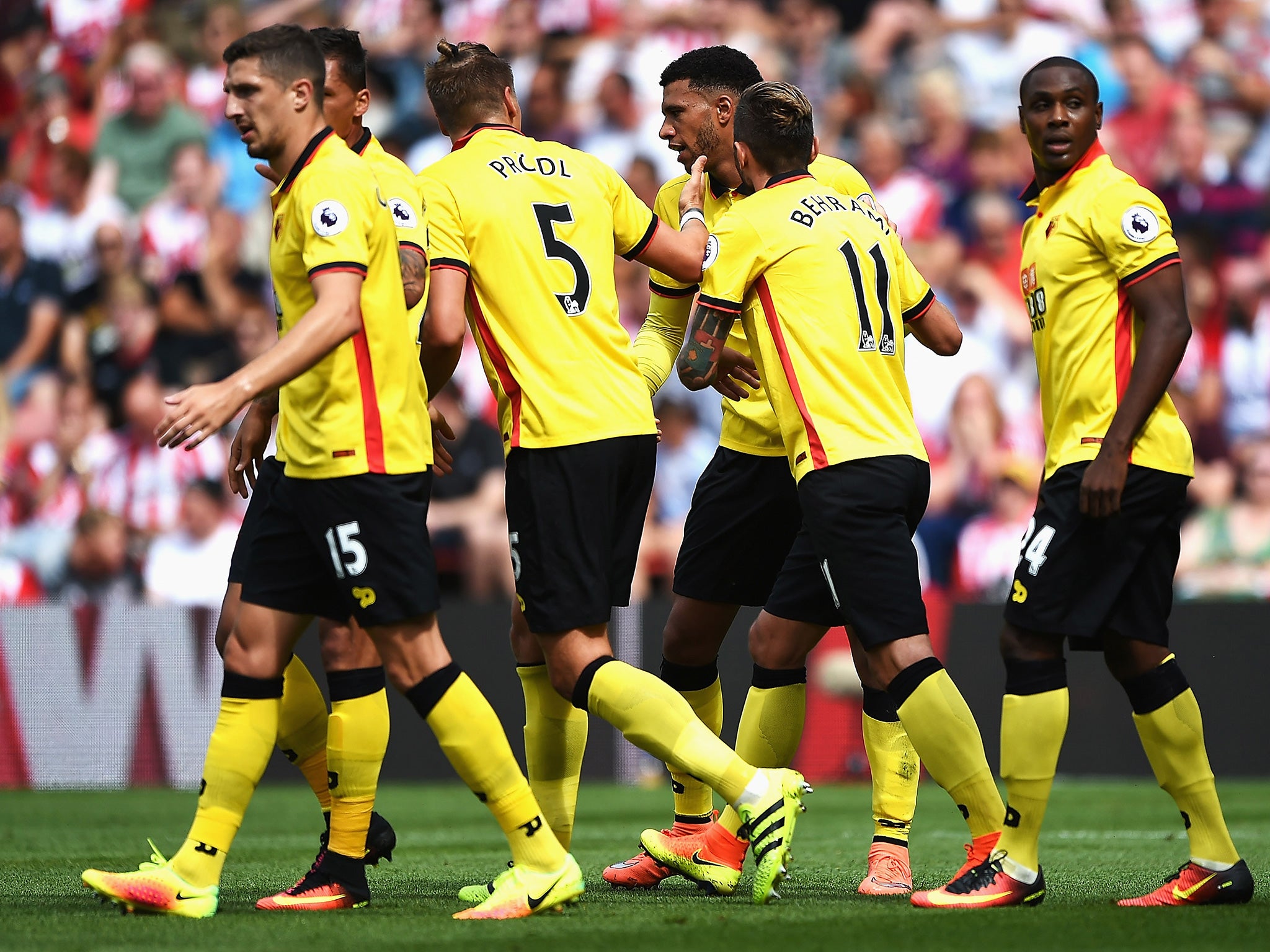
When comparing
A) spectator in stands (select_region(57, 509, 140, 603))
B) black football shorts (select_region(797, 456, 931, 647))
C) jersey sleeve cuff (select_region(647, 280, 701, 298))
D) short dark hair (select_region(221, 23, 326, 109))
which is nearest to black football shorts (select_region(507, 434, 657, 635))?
black football shorts (select_region(797, 456, 931, 647))

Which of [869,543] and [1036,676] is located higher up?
[869,543]

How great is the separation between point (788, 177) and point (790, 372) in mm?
680

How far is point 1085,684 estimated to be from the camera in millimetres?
10289

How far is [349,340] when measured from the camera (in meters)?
4.37

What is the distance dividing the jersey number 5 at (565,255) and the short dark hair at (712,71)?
109 centimetres

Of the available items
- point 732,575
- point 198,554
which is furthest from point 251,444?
point 198,554

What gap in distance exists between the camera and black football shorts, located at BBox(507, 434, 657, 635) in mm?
4758

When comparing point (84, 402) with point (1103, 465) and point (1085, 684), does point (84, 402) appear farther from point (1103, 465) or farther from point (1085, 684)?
point (1103, 465)

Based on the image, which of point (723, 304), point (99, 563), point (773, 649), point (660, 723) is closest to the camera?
point (660, 723)

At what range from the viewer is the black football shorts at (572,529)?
187 inches

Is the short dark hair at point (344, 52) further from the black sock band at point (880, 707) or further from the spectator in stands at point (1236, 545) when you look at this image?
the spectator in stands at point (1236, 545)

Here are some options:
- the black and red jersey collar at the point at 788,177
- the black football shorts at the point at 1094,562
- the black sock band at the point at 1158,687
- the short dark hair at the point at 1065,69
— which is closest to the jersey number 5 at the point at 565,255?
the black and red jersey collar at the point at 788,177

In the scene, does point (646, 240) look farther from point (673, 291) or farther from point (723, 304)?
point (673, 291)

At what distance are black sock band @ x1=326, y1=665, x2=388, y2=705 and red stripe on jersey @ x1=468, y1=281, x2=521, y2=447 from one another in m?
0.83
